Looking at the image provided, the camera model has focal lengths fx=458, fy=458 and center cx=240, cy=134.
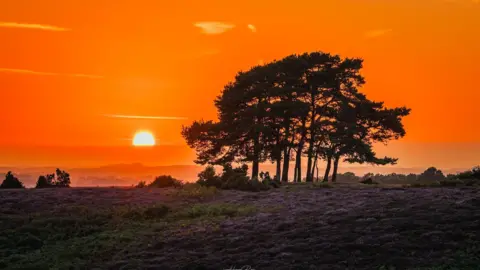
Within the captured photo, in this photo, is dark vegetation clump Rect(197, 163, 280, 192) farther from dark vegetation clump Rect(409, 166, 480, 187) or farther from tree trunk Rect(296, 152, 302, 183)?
tree trunk Rect(296, 152, 302, 183)

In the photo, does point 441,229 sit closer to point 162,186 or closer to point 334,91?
point 162,186

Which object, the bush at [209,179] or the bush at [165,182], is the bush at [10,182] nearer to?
the bush at [165,182]

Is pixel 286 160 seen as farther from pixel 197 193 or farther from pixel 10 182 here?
pixel 10 182

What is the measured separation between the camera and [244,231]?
20.6 m

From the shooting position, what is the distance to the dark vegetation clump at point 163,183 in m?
38.6

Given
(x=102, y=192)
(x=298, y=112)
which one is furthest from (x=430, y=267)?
(x=298, y=112)

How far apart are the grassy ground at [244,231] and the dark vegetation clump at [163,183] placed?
744cm

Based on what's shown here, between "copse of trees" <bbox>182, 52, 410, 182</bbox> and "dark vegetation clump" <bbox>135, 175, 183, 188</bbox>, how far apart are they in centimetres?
1767

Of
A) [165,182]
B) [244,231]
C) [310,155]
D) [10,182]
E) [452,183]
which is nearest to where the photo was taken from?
[244,231]

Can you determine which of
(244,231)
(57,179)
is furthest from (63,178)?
(244,231)

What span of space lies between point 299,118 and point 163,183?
23824 mm

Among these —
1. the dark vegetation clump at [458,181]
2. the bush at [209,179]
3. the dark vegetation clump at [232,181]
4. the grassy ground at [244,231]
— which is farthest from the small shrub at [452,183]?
the bush at [209,179]

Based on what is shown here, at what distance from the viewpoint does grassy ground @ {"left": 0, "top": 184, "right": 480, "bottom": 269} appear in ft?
51.8

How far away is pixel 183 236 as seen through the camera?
68.6ft
